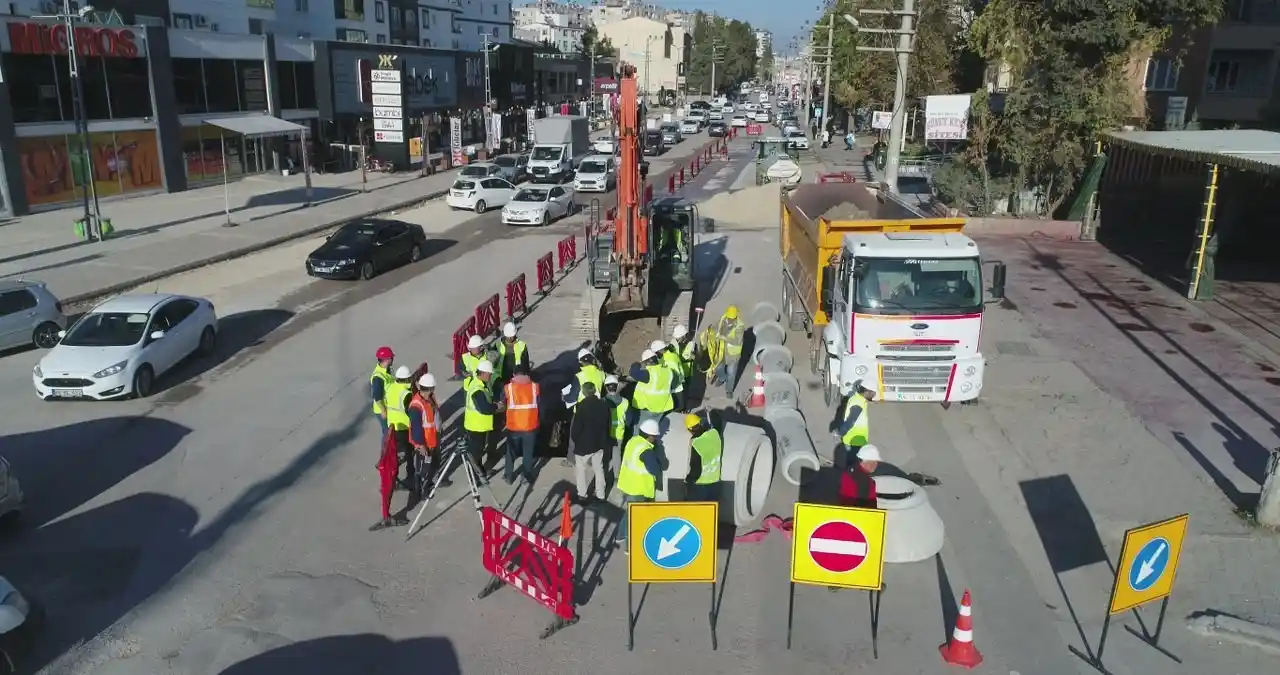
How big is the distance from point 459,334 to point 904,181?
3381 centimetres

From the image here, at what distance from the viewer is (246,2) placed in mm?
51375

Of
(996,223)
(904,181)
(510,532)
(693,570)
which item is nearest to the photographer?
(693,570)

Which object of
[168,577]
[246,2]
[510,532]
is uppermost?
[246,2]

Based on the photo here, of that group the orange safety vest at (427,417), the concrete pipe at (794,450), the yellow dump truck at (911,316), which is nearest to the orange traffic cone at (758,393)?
the yellow dump truck at (911,316)

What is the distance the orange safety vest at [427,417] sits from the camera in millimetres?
10922

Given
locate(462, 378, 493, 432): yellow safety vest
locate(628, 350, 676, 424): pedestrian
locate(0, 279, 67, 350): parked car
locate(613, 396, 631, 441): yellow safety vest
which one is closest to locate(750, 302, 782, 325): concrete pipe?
locate(628, 350, 676, 424): pedestrian

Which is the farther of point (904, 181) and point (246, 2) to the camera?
point (246, 2)

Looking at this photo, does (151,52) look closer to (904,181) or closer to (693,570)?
(904,181)

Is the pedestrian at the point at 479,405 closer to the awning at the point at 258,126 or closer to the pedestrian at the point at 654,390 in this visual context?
the pedestrian at the point at 654,390

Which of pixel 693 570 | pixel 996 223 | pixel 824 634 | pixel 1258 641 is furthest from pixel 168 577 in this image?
pixel 996 223

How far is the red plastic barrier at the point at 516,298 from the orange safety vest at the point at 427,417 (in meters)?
8.50

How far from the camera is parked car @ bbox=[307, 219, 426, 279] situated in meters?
24.0

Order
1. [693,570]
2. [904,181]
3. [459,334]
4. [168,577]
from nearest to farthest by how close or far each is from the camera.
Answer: [693,570] < [168,577] < [459,334] < [904,181]

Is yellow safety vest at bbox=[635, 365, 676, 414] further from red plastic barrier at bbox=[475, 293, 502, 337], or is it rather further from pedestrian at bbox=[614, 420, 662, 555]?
red plastic barrier at bbox=[475, 293, 502, 337]
